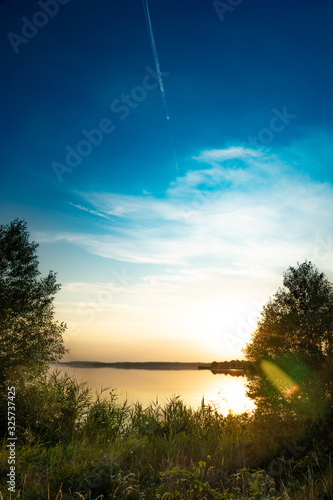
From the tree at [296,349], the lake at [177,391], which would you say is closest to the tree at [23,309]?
the lake at [177,391]

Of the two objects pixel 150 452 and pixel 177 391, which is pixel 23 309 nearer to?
pixel 150 452

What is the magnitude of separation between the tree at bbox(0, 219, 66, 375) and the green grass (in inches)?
79.7

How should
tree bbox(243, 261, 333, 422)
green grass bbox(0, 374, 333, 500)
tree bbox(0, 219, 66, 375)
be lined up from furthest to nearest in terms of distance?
→ tree bbox(0, 219, 66, 375) → tree bbox(243, 261, 333, 422) → green grass bbox(0, 374, 333, 500)

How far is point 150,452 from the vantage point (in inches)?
382

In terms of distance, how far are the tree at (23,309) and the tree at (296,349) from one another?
31.7 ft

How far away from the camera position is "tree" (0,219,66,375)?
1738cm

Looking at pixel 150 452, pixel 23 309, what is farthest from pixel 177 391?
pixel 150 452

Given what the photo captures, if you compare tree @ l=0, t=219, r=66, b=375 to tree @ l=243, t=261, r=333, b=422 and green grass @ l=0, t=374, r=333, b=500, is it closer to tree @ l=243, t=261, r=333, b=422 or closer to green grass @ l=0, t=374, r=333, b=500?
green grass @ l=0, t=374, r=333, b=500

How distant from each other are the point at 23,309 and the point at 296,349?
1360 cm

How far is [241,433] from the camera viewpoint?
12.6 metres

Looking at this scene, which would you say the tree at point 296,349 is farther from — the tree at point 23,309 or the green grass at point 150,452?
the tree at point 23,309

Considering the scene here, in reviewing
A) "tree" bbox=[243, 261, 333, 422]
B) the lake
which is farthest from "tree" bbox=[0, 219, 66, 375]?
"tree" bbox=[243, 261, 333, 422]

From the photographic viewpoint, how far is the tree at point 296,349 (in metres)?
12.0

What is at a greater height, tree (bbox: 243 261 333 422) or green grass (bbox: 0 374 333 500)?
tree (bbox: 243 261 333 422)
